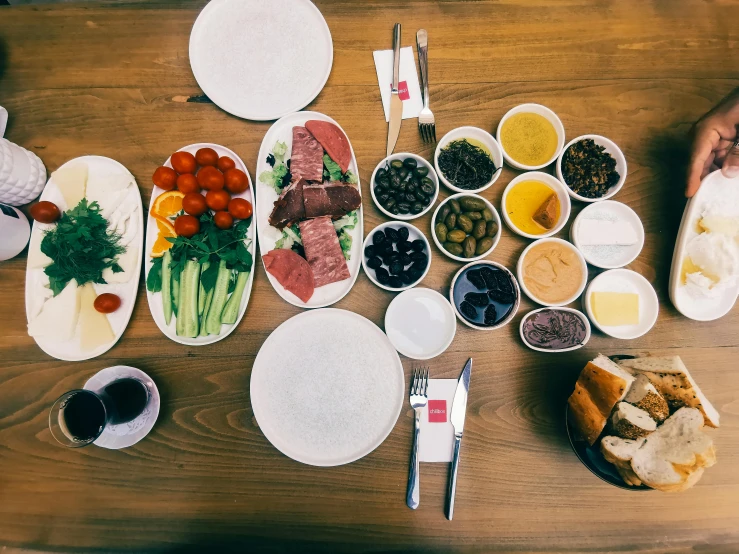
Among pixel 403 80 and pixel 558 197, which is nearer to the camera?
pixel 558 197

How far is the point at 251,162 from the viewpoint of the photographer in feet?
5.45

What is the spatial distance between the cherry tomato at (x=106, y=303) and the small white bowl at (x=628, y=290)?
1.78 m

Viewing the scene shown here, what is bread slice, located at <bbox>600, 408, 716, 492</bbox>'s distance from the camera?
120cm

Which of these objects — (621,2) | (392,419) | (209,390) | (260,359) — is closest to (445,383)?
(392,419)

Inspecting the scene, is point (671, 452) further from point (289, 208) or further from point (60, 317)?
point (60, 317)

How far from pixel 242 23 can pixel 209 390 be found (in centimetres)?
151

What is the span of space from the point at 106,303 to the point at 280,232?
2.25 ft

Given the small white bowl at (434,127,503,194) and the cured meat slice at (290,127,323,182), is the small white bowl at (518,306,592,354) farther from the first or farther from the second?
the cured meat slice at (290,127,323,182)

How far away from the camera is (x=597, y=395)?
1.29 meters

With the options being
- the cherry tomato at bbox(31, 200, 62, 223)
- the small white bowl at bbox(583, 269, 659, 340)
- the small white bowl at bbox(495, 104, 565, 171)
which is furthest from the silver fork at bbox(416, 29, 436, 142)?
the cherry tomato at bbox(31, 200, 62, 223)

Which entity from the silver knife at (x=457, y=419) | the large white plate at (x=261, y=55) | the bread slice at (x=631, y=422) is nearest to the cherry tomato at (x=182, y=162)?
the large white plate at (x=261, y=55)

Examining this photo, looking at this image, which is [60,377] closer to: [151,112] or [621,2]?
[151,112]

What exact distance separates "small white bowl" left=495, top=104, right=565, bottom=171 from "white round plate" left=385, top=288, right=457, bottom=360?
605 mm

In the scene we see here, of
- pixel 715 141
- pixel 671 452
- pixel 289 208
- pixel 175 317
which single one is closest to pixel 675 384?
pixel 671 452
